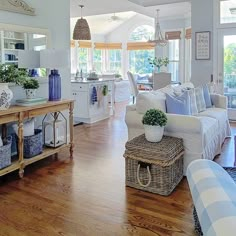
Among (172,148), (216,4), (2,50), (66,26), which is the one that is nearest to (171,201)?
(172,148)

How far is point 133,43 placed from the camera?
43.7 ft

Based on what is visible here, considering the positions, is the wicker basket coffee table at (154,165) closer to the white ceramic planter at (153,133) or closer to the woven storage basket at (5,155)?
the white ceramic planter at (153,133)

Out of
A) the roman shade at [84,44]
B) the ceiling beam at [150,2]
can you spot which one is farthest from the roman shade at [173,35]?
the roman shade at [84,44]

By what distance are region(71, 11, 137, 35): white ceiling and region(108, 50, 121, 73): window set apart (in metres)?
0.96

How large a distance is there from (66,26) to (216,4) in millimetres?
3446

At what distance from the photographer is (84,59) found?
1305 centimetres

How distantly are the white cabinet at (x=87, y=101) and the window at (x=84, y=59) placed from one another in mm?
6301

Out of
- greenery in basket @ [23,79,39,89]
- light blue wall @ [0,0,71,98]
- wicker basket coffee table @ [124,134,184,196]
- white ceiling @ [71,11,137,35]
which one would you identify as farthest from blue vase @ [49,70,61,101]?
white ceiling @ [71,11,137,35]

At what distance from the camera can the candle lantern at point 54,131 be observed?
4.13 m

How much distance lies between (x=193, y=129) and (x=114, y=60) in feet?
36.3

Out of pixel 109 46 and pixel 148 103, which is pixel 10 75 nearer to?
pixel 148 103

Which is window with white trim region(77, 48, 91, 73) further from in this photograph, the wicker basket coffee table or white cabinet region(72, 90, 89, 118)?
the wicker basket coffee table

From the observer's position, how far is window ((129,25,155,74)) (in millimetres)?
13101

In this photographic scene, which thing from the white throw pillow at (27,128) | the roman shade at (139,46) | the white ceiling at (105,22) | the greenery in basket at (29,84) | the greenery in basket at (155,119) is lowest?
the white throw pillow at (27,128)
